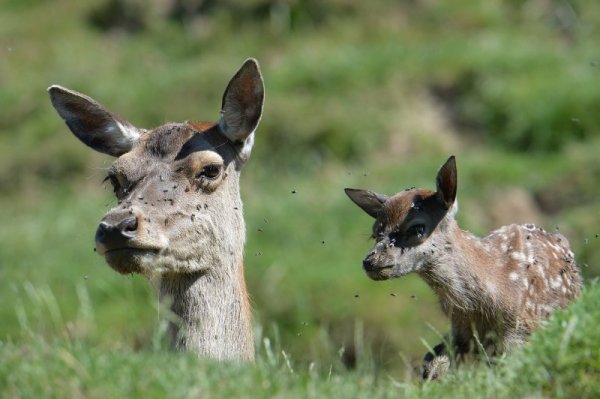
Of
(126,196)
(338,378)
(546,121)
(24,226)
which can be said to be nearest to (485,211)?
(546,121)

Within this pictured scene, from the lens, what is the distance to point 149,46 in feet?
72.9

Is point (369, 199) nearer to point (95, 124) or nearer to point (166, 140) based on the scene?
point (166, 140)

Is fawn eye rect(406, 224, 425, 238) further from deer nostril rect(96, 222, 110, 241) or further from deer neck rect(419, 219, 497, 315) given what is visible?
deer nostril rect(96, 222, 110, 241)

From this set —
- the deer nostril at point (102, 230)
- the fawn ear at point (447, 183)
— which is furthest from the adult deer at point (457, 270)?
the deer nostril at point (102, 230)

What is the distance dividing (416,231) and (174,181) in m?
1.53

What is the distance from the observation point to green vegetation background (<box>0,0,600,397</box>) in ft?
47.4

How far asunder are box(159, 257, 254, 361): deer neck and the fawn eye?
112 cm

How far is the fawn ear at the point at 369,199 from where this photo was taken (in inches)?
322

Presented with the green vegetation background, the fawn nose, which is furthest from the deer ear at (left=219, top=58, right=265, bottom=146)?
the green vegetation background

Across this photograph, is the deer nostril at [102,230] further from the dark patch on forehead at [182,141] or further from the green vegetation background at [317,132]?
the green vegetation background at [317,132]

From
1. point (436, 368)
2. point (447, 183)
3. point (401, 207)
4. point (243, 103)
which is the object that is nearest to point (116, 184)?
point (243, 103)

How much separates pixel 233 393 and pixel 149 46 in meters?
17.2

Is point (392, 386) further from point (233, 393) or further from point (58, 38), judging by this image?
point (58, 38)

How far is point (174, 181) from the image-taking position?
24.6ft
